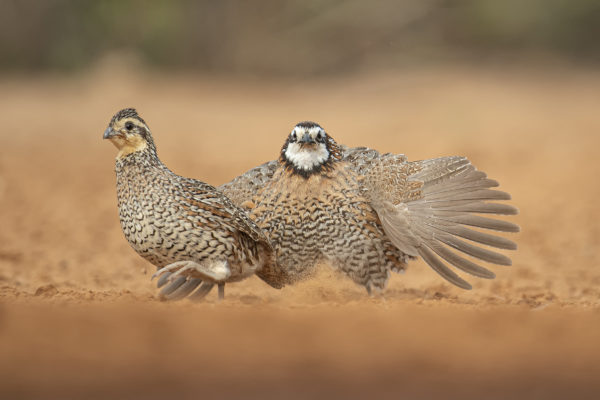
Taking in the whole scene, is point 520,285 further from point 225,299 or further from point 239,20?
point 239,20

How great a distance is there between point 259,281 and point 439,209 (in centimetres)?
223

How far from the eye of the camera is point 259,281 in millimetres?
7770

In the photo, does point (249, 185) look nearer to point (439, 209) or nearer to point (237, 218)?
point (237, 218)

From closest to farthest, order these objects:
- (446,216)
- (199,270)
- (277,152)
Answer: (199,270) → (446,216) → (277,152)

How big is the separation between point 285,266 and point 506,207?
4.96 feet

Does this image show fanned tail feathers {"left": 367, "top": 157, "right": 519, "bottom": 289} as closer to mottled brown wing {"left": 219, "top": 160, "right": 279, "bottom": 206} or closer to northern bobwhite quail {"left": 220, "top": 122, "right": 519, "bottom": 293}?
northern bobwhite quail {"left": 220, "top": 122, "right": 519, "bottom": 293}

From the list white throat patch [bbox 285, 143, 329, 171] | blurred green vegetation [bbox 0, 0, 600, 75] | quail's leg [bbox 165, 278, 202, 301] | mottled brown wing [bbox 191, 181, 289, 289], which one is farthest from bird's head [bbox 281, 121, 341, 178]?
blurred green vegetation [bbox 0, 0, 600, 75]

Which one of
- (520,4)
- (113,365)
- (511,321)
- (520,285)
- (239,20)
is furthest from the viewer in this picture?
(239,20)

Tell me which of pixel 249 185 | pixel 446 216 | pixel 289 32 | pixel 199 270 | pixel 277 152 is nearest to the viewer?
pixel 199 270

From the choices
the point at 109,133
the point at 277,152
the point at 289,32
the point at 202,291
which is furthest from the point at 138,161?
the point at 289,32

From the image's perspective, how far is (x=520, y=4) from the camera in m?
22.0

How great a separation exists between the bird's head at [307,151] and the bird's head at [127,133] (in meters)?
0.97

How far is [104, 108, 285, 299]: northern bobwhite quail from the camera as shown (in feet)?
17.8

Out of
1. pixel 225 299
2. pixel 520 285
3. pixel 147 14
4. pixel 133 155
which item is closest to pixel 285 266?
pixel 225 299
